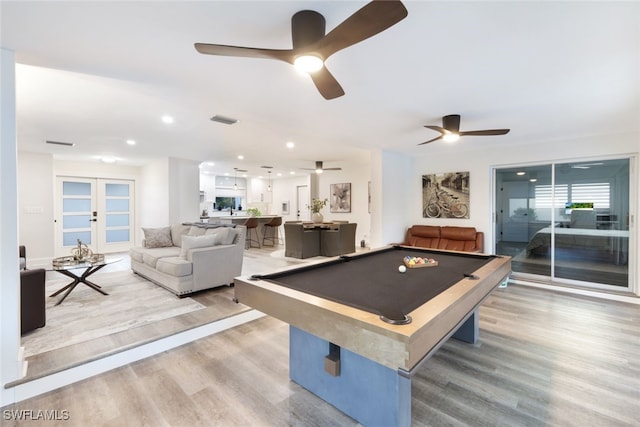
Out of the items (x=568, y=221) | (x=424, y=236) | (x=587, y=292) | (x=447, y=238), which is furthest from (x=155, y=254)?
(x=568, y=221)

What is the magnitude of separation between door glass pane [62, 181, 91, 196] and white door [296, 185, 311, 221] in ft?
20.6

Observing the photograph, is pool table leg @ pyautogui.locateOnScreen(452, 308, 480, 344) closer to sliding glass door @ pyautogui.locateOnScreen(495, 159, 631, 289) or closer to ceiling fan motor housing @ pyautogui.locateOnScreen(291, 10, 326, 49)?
ceiling fan motor housing @ pyautogui.locateOnScreen(291, 10, 326, 49)

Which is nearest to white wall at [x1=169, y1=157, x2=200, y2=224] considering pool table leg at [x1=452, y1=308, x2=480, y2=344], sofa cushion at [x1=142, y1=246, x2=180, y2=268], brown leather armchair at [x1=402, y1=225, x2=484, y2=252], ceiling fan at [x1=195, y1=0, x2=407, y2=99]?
sofa cushion at [x1=142, y1=246, x2=180, y2=268]

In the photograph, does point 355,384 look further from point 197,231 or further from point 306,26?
point 197,231

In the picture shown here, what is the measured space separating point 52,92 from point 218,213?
24.5ft

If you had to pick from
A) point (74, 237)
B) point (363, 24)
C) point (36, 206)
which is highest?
point (363, 24)

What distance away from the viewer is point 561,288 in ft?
14.5

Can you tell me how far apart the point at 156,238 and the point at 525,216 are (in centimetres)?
703

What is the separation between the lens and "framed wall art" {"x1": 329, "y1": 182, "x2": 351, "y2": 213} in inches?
343

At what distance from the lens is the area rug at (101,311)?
107 inches

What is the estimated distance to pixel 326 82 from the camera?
1.92 metres

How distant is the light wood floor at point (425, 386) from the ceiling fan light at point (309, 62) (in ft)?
7.38

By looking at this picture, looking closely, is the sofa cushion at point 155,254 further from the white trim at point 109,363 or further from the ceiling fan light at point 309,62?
the ceiling fan light at point 309,62

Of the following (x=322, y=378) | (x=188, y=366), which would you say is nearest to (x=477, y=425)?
(x=322, y=378)
